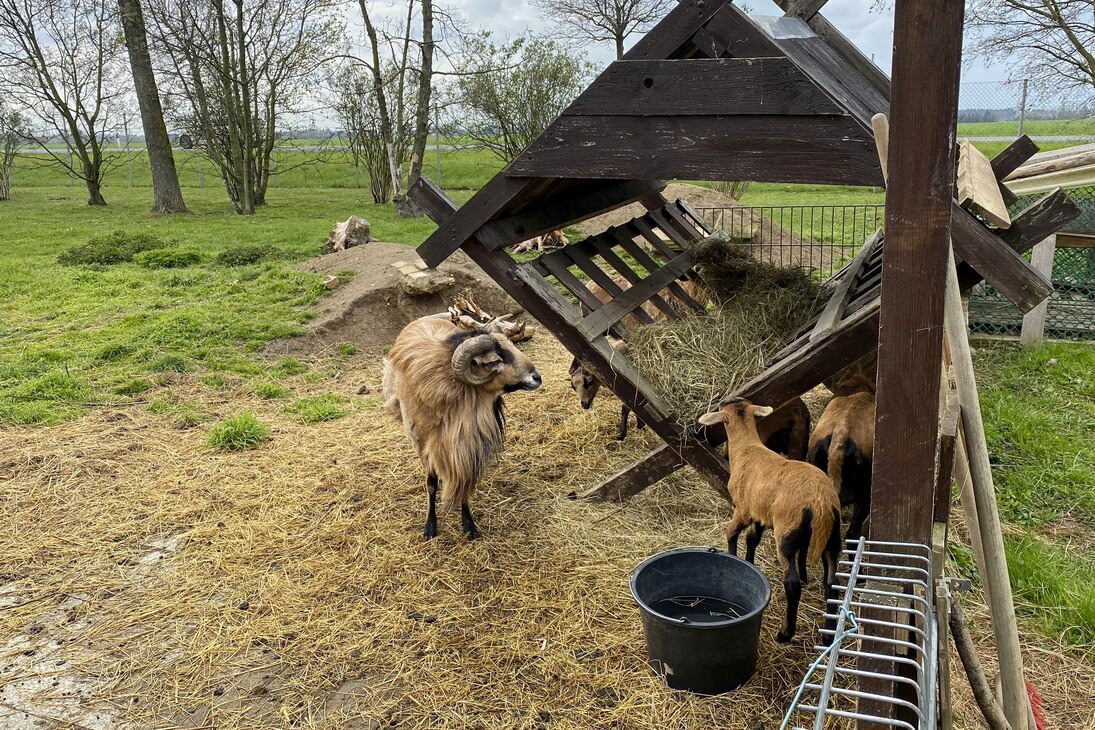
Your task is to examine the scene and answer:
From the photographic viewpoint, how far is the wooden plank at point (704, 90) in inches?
142

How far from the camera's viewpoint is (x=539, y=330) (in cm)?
1084

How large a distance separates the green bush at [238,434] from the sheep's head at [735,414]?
4389mm

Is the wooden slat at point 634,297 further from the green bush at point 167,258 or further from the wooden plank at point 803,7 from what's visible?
the green bush at point 167,258

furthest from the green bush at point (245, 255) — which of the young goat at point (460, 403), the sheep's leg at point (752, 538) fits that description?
the sheep's leg at point (752, 538)

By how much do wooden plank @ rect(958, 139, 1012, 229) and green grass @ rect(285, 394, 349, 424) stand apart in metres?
5.91

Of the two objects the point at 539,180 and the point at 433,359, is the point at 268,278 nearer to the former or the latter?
the point at 433,359

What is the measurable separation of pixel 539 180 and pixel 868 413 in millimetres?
2459

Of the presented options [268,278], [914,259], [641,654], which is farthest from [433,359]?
[268,278]

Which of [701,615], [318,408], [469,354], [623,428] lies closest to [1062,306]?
[623,428]

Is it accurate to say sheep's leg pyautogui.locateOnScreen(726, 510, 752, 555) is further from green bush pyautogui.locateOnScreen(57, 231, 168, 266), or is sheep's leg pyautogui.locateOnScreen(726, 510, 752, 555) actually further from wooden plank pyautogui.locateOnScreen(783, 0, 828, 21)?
green bush pyautogui.locateOnScreen(57, 231, 168, 266)

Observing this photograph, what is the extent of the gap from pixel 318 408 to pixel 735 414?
4.74m

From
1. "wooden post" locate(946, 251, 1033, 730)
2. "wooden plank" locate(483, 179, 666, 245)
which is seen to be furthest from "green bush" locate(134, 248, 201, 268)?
"wooden post" locate(946, 251, 1033, 730)

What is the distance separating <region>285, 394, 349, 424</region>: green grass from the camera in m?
7.52

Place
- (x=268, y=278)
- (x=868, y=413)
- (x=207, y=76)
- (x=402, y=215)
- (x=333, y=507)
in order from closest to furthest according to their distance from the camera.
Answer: (x=868, y=413), (x=333, y=507), (x=268, y=278), (x=402, y=215), (x=207, y=76)
